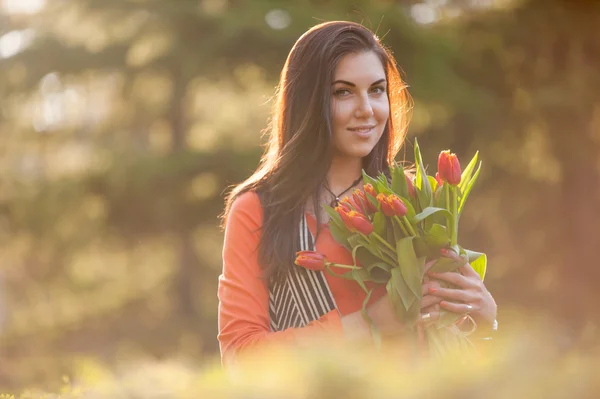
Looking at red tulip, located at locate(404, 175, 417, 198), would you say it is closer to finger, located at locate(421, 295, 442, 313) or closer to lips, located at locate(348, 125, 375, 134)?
lips, located at locate(348, 125, 375, 134)

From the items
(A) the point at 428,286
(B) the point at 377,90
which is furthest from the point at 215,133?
(A) the point at 428,286

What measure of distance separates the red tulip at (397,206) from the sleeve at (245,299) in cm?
28

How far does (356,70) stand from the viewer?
7.42ft

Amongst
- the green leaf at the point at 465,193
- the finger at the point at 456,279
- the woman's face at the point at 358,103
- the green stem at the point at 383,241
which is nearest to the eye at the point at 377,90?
the woman's face at the point at 358,103

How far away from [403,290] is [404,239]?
0.12 m

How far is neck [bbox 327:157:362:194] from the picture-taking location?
7.91ft

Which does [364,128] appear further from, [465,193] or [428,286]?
[428,286]

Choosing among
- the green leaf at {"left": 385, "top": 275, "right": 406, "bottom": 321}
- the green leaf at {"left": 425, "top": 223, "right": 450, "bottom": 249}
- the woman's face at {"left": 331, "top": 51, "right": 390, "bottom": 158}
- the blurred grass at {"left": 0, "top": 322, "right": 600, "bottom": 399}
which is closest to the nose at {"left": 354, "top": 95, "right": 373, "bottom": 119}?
the woman's face at {"left": 331, "top": 51, "right": 390, "bottom": 158}

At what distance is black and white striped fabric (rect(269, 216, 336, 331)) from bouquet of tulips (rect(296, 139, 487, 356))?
0.08 metres

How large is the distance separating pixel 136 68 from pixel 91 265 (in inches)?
152

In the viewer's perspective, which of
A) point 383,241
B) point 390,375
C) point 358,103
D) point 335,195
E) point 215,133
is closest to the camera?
point 390,375

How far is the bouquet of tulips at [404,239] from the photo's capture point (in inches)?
76.9

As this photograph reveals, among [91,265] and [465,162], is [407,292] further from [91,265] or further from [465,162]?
[91,265]

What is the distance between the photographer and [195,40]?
13.0 metres
